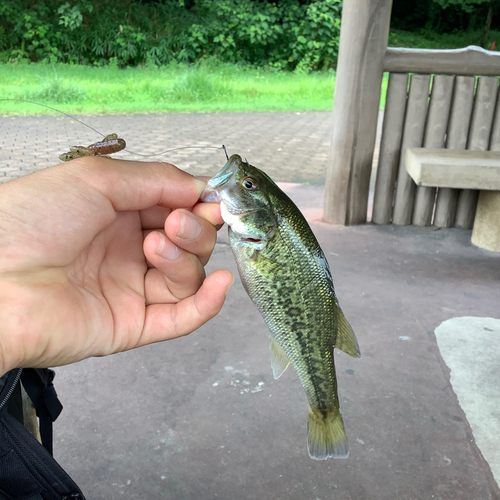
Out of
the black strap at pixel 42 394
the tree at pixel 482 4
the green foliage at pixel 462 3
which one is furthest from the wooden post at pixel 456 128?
the green foliage at pixel 462 3

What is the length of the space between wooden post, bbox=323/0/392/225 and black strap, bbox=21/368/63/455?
3.73m

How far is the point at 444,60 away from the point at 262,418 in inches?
142

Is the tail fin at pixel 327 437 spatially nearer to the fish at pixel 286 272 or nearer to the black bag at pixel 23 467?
the fish at pixel 286 272

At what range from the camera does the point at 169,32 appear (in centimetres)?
1683

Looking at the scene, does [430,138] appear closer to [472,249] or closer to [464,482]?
[472,249]

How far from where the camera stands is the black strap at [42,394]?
1.57m

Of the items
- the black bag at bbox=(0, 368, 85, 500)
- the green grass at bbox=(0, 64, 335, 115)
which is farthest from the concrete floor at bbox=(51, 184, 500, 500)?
the green grass at bbox=(0, 64, 335, 115)

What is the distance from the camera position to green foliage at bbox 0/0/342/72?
15461 millimetres

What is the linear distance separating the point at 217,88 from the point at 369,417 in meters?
10.1

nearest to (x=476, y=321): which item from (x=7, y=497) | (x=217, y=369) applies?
(x=217, y=369)

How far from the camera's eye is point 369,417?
2596 millimetres

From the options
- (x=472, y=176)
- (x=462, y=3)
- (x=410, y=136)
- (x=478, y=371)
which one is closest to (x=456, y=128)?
(x=410, y=136)

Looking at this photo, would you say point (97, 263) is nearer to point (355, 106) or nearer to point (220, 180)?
point (220, 180)

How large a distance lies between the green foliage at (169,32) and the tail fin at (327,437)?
1522 cm
